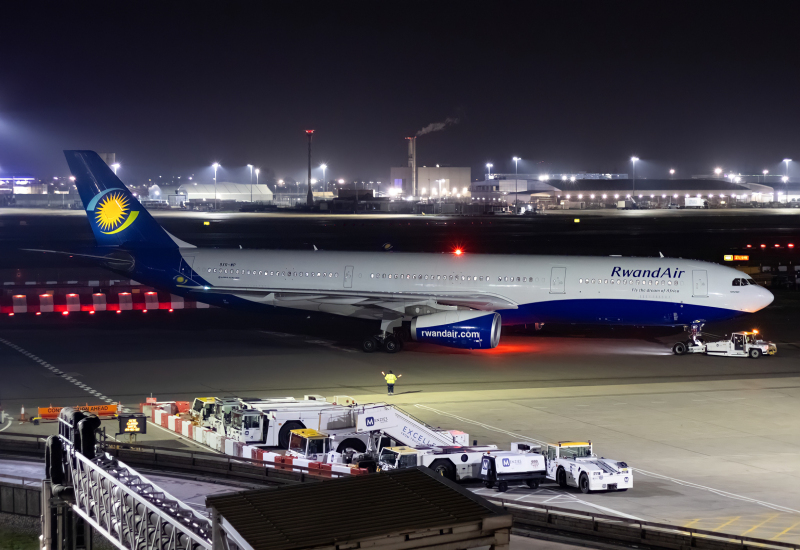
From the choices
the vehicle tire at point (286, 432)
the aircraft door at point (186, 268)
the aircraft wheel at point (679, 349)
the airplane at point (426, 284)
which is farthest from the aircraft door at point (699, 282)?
the aircraft door at point (186, 268)

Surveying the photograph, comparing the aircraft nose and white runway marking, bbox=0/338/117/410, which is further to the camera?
the aircraft nose

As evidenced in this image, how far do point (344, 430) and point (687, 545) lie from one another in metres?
12.2

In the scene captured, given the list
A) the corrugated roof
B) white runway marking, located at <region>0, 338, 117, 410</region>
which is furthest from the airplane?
the corrugated roof

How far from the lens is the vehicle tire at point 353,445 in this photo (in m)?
26.0

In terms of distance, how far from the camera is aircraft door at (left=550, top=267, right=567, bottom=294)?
41625 millimetres

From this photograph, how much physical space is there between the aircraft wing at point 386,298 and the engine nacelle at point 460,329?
239 cm

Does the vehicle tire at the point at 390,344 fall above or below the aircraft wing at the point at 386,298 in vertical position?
below

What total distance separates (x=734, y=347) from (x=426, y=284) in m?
13.8

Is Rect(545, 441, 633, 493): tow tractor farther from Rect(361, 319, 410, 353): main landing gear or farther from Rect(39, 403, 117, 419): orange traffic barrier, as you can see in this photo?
Rect(361, 319, 410, 353): main landing gear

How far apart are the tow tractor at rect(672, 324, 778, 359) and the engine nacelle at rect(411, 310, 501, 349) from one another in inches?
349

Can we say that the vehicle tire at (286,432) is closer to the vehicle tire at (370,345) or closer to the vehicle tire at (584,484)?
the vehicle tire at (584,484)

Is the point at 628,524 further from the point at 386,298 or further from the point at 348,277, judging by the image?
the point at 348,277

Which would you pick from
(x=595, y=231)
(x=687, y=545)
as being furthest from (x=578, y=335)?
(x=595, y=231)

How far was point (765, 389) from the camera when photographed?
111 ft
